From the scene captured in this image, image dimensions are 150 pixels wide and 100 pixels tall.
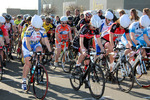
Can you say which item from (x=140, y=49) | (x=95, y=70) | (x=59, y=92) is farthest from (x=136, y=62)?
(x=59, y=92)

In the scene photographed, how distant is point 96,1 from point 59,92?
178 feet

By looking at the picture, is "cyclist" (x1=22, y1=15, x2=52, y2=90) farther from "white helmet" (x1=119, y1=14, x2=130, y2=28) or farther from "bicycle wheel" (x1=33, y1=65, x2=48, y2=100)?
"white helmet" (x1=119, y1=14, x2=130, y2=28)

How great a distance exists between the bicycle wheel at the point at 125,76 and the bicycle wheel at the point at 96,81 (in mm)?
995

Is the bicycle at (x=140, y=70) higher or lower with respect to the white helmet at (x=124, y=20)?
lower

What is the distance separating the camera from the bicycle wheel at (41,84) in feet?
19.0

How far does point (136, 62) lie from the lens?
696 centimetres

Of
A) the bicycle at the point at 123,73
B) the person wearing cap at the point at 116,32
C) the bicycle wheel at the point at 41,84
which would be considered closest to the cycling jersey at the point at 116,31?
the person wearing cap at the point at 116,32

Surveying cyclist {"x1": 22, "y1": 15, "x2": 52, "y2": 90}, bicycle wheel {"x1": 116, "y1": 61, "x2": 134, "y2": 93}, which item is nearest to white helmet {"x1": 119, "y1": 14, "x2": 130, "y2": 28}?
bicycle wheel {"x1": 116, "y1": 61, "x2": 134, "y2": 93}

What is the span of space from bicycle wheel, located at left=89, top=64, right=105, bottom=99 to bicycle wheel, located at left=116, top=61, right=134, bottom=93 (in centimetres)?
99

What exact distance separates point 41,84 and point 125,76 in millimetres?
2275

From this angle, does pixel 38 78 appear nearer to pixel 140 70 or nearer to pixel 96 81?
pixel 96 81

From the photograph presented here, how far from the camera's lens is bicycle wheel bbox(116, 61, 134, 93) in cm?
629

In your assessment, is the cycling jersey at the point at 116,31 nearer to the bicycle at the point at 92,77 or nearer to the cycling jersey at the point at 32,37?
the bicycle at the point at 92,77

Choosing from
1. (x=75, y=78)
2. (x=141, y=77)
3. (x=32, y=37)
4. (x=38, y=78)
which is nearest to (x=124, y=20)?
(x=141, y=77)
